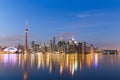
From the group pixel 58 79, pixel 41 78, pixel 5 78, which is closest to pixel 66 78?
pixel 58 79

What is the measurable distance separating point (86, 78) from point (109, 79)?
490 centimetres

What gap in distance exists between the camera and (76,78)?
48.8 m

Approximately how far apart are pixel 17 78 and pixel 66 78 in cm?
1031

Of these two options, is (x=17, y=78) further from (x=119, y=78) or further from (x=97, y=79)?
(x=119, y=78)

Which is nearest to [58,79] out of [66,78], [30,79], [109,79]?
[66,78]

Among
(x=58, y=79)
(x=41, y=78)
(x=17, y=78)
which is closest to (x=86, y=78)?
(x=58, y=79)

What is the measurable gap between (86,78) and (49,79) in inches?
316

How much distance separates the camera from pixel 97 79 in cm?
4775

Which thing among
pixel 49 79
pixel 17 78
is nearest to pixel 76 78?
pixel 49 79

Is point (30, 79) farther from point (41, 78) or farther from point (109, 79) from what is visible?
point (109, 79)

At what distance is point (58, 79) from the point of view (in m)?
47.3

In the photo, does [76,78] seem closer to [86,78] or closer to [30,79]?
[86,78]

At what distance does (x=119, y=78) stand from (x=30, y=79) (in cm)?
1898

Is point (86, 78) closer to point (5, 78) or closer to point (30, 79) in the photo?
point (30, 79)
